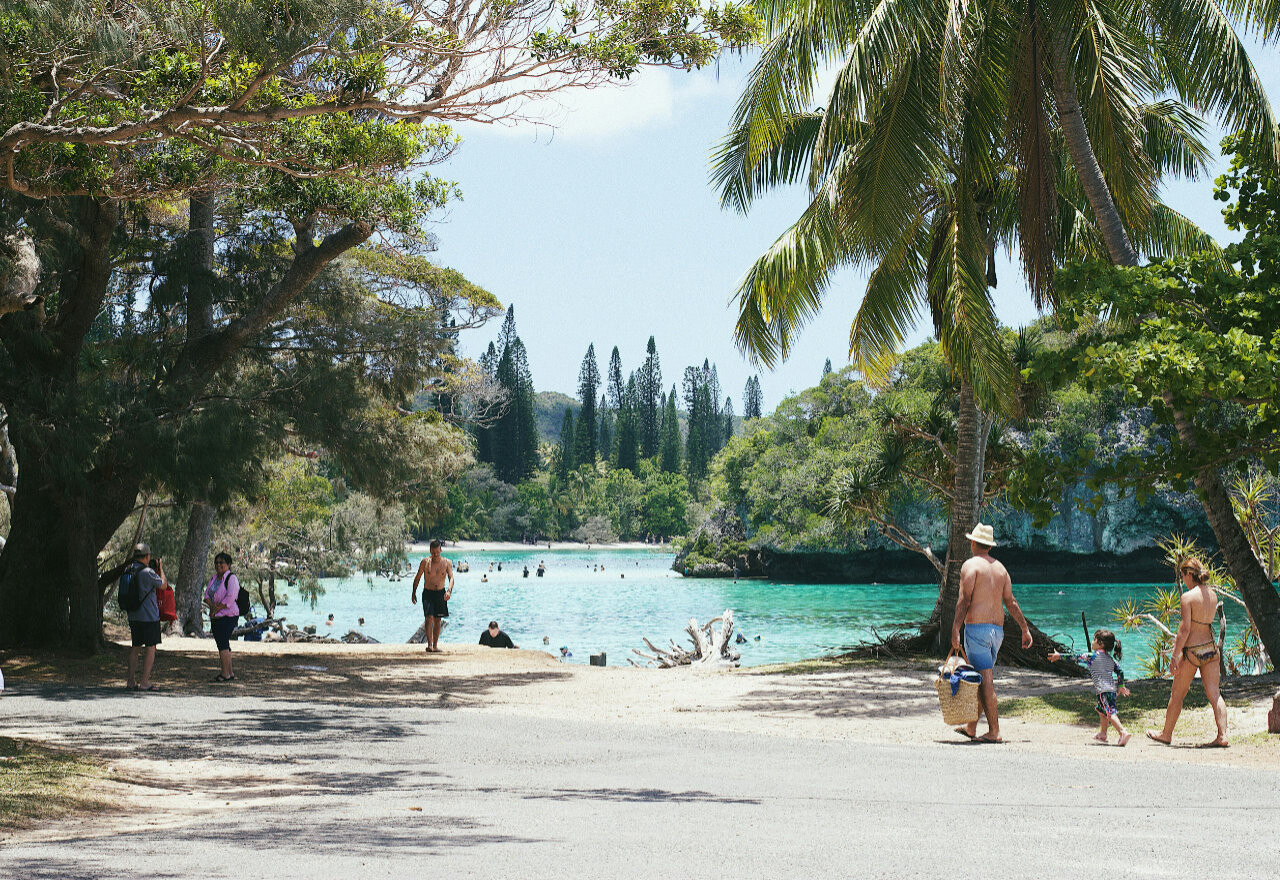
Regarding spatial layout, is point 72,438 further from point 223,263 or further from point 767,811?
point 767,811

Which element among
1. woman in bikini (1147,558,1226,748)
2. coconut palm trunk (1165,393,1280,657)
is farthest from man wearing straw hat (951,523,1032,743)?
coconut palm trunk (1165,393,1280,657)

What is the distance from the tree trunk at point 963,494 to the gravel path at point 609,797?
510 centimetres

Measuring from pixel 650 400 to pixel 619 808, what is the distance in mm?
138318

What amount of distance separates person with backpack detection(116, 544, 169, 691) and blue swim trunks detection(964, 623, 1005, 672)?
28.7ft

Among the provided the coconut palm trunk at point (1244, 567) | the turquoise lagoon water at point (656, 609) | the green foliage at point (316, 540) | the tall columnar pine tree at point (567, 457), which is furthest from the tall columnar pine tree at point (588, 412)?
the coconut palm trunk at point (1244, 567)

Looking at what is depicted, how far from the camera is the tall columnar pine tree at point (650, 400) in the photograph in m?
142

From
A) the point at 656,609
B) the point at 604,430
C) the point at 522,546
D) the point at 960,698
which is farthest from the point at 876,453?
the point at 604,430

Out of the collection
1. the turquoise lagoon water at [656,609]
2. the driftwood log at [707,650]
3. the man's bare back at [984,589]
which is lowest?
the turquoise lagoon water at [656,609]

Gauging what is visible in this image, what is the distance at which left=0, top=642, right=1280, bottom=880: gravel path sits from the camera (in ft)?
16.1

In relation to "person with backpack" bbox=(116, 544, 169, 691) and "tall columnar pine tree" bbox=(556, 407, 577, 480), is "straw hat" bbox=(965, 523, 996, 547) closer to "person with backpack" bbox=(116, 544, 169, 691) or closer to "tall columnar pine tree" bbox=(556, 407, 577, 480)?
"person with backpack" bbox=(116, 544, 169, 691)

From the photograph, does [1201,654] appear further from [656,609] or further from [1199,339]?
[656,609]

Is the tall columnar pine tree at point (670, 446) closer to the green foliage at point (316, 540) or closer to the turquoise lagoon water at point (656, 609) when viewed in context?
the turquoise lagoon water at point (656, 609)

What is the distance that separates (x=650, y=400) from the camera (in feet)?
474

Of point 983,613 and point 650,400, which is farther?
point 650,400
